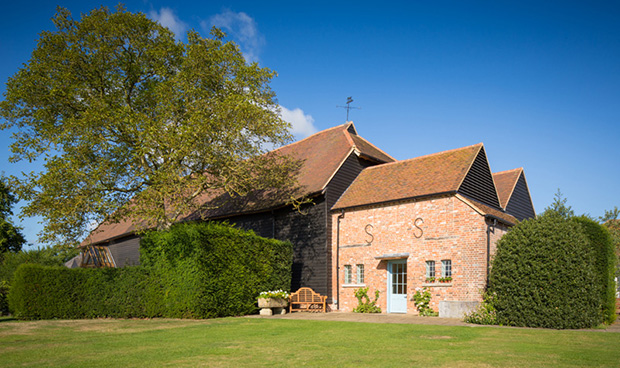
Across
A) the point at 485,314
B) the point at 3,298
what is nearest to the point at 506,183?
the point at 485,314

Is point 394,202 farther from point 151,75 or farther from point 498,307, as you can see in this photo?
point 151,75

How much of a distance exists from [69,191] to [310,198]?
10020 millimetres

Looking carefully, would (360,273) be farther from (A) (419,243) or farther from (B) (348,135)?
(B) (348,135)

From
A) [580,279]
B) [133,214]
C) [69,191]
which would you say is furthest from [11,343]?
[580,279]

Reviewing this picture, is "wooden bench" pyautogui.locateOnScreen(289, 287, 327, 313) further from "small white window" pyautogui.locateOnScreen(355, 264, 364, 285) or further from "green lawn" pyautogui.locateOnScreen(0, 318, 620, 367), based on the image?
"green lawn" pyautogui.locateOnScreen(0, 318, 620, 367)

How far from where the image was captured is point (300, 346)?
9.89 metres

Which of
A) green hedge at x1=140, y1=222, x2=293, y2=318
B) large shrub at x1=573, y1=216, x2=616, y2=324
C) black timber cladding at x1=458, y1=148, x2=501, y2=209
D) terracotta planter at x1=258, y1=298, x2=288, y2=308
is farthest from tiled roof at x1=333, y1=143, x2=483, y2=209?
terracotta planter at x1=258, y1=298, x2=288, y2=308

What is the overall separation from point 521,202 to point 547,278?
41.4 ft

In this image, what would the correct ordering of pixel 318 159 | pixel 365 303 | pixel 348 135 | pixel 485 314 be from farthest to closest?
pixel 348 135 < pixel 318 159 < pixel 365 303 < pixel 485 314

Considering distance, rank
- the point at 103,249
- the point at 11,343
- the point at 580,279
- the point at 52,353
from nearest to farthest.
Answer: the point at 52,353 < the point at 11,343 < the point at 580,279 < the point at 103,249

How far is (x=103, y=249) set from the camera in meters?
36.8

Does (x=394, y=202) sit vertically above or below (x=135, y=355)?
above

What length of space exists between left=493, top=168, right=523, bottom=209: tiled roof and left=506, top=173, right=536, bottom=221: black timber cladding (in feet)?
0.87

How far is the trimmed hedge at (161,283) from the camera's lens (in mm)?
17016
